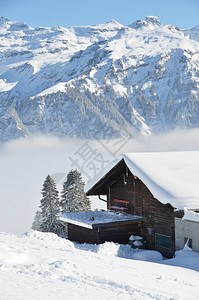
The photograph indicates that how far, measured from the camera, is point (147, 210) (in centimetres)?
2002

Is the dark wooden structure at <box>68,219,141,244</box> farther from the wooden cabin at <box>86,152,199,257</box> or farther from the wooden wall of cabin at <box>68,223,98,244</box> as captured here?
the wooden cabin at <box>86,152,199,257</box>

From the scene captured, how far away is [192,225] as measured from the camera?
55.4ft

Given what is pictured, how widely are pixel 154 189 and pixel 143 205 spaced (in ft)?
10.7

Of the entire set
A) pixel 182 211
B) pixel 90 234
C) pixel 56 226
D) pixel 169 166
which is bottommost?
pixel 56 226

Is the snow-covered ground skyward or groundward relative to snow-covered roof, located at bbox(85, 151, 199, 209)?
groundward

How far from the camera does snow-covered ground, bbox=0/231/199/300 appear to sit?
883cm

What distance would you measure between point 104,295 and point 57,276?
141cm

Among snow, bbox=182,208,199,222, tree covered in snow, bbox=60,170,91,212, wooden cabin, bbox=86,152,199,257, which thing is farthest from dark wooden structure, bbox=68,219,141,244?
tree covered in snow, bbox=60,170,91,212

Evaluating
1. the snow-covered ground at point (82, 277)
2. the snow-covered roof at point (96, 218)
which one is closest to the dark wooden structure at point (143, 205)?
the snow-covered roof at point (96, 218)

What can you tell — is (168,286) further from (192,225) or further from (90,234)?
(90,234)

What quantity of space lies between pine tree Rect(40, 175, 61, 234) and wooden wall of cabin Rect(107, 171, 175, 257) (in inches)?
990

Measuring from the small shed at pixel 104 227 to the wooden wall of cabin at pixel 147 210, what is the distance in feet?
Answer: 1.60

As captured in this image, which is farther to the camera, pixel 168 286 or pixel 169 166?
pixel 169 166

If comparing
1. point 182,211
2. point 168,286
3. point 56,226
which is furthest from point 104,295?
point 56,226
